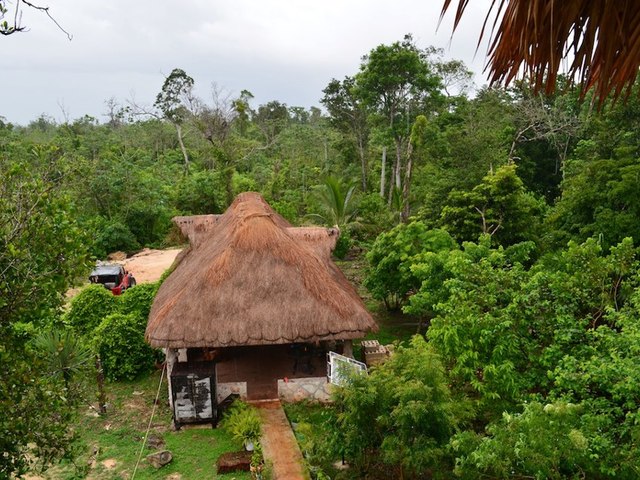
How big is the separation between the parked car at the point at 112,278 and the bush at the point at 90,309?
380cm

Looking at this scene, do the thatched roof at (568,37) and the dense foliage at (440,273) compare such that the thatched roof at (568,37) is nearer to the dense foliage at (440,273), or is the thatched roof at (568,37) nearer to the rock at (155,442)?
the dense foliage at (440,273)

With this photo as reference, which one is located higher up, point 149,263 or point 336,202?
point 336,202

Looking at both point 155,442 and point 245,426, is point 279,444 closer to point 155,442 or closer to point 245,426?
point 245,426

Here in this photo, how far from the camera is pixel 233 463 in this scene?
9000mm

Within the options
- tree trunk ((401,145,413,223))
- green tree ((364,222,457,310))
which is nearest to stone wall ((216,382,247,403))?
green tree ((364,222,457,310))

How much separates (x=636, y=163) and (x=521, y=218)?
2921 millimetres

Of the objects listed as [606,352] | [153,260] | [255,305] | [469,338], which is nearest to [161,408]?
[255,305]

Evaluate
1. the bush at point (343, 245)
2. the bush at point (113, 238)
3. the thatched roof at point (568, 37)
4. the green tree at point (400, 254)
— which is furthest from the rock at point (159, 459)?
the bush at point (113, 238)

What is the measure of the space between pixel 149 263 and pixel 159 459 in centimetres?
1613

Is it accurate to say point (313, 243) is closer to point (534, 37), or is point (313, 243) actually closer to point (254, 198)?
point (254, 198)

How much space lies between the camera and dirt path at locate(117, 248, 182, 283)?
72.2 ft

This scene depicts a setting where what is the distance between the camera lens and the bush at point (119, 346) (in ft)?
41.4

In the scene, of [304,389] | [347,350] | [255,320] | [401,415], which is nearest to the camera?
[401,415]

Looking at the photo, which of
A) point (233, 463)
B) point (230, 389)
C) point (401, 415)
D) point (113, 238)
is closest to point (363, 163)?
point (113, 238)
